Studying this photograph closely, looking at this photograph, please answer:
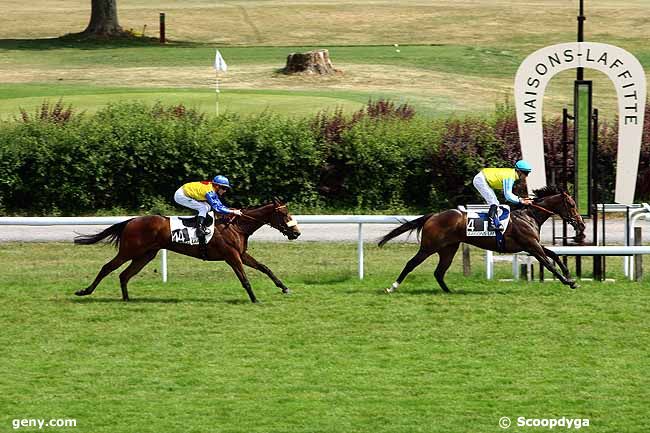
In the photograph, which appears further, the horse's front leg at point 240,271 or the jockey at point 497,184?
the jockey at point 497,184

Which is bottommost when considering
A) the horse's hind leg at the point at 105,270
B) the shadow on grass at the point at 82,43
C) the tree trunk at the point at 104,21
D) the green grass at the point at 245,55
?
the horse's hind leg at the point at 105,270

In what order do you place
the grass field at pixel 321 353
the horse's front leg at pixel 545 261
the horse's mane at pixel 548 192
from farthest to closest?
the horse's mane at pixel 548 192 → the horse's front leg at pixel 545 261 → the grass field at pixel 321 353

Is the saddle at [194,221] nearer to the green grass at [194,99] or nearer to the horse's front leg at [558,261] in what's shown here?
the horse's front leg at [558,261]

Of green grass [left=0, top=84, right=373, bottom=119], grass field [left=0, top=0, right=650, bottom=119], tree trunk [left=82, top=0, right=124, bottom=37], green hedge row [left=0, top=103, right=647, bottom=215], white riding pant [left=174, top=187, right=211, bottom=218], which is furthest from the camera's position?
tree trunk [left=82, top=0, right=124, bottom=37]

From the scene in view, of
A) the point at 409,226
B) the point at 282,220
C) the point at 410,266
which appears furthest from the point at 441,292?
the point at 282,220

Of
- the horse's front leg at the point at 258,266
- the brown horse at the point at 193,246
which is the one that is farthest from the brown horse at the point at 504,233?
the brown horse at the point at 193,246

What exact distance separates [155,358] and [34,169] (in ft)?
35.6

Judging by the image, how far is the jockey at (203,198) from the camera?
1352 centimetres

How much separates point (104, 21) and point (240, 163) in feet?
80.9

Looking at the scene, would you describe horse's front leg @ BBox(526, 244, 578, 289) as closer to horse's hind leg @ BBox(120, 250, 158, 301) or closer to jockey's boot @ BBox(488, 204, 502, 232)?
jockey's boot @ BBox(488, 204, 502, 232)

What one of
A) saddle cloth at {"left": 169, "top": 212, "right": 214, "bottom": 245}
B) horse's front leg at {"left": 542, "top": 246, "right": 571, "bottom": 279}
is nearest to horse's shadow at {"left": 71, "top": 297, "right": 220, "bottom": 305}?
saddle cloth at {"left": 169, "top": 212, "right": 214, "bottom": 245}

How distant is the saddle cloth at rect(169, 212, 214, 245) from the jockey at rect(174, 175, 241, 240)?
0.04 metres

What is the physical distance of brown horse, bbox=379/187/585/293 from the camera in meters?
14.0

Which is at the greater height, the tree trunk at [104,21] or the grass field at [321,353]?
the tree trunk at [104,21]
